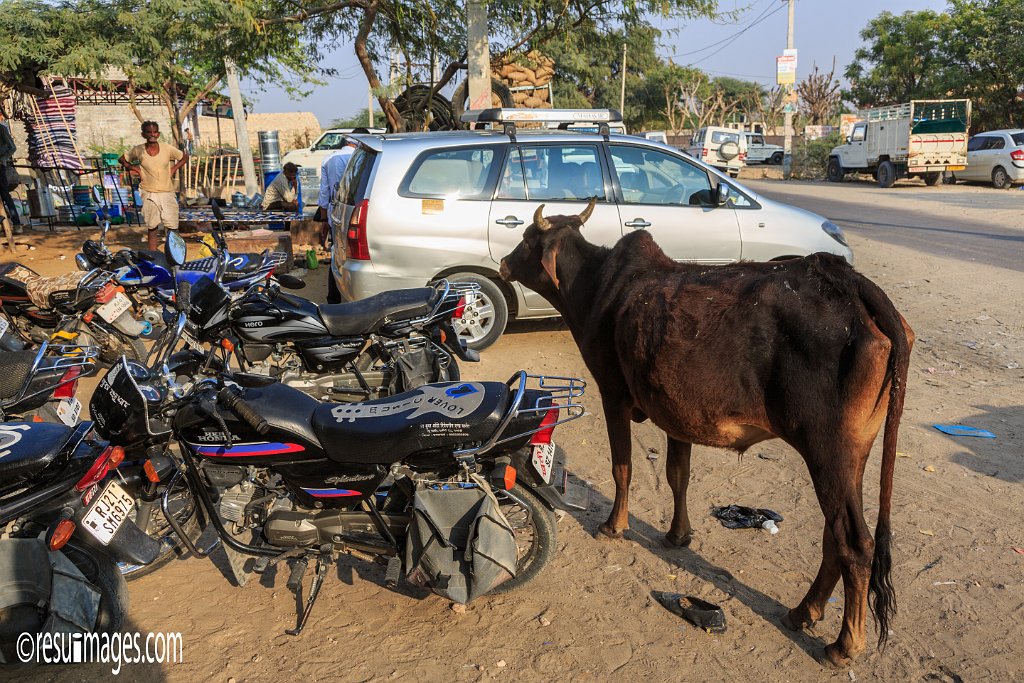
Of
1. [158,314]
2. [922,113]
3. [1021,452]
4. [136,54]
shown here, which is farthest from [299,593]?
[922,113]

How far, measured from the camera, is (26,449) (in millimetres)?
3006

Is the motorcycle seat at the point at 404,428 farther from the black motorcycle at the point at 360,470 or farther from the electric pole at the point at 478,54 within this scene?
the electric pole at the point at 478,54

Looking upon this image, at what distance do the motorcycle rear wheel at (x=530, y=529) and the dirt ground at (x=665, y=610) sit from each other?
12 cm

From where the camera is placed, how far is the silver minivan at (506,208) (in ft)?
22.7

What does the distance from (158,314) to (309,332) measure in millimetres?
2337

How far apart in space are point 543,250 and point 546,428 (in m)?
1.44

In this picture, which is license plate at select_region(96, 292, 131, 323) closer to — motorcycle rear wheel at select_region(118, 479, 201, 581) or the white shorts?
motorcycle rear wheel at select_region(118, 479, 201, 581)

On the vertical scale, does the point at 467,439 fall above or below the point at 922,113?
below

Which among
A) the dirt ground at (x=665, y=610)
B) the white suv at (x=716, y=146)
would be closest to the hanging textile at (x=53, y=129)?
the dirt ground at (x=665, y=610)

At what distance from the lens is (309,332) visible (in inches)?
206

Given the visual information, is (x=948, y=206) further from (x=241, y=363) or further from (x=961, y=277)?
(x=241, y=363)

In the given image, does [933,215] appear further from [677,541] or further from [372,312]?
[677,541]

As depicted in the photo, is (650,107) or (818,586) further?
(650,107)

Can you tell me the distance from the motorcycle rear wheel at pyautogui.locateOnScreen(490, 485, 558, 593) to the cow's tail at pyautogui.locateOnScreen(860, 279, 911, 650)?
53.2 inches
